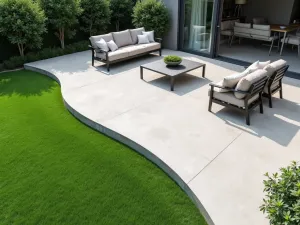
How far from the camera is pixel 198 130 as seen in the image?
4.67 m

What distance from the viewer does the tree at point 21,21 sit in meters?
7.60

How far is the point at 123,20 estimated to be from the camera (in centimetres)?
1122

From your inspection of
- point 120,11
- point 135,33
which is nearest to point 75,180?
point 135,33

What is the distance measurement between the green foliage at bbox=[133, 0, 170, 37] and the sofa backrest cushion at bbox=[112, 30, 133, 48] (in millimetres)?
1175

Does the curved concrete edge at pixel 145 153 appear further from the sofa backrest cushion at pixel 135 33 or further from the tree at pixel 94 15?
the tree at pixel 94 15

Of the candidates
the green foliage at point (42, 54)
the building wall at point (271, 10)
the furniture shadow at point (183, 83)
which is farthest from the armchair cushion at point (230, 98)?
the building wall at point (271, 10)

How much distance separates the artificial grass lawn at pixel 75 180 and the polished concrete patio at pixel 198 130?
10.3 inches

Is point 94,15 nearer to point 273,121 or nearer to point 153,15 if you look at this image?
point 153,15

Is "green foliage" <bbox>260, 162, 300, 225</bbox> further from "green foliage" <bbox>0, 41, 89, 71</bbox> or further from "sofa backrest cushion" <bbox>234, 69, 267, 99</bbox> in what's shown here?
"green foliage" <bbox>0, 41, 89, 71</bbox>

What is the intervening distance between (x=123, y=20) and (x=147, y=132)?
8.08m

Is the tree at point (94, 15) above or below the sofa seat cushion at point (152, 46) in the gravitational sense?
above

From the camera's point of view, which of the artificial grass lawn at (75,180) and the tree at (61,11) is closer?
the artificial grass lawn at (75,180)

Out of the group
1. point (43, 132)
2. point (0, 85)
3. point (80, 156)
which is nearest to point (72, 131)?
point (43, 132)

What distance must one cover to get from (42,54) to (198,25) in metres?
5.72
